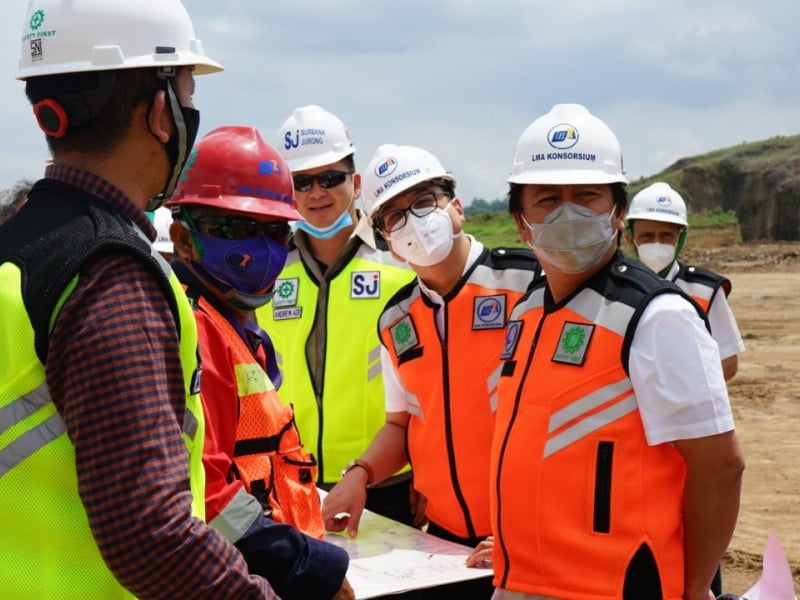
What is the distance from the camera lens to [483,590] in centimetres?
374

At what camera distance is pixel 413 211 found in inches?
171

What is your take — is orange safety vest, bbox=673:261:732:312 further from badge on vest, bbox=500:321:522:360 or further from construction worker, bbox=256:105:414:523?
badge on vest, bbox=500:321:522:360

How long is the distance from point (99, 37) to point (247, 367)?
0.94m

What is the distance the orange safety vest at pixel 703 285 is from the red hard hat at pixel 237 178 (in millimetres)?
3918

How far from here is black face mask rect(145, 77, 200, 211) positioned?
2092mm

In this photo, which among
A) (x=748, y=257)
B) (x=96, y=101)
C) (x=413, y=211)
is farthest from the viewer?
(x=748, y=257)

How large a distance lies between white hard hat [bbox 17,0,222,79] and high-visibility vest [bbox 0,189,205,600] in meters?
0.34

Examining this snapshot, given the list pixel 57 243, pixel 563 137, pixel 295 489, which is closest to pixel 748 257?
pixel 563 137

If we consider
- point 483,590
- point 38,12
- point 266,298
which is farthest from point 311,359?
point 38,12

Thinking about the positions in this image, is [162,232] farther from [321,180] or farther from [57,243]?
[57,243]

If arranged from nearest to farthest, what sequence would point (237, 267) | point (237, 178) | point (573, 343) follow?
point (237, 267), point (237, 178), point (573, 343)

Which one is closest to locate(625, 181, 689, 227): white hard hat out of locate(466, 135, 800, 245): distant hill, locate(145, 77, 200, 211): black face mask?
locate(145, 77, 200, 211): black face mask

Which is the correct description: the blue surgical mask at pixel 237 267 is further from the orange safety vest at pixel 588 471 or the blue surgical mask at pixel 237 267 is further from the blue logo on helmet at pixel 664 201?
the blue logo on helmet at pixel 664 201

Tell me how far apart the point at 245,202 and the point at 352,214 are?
2.28 metres
